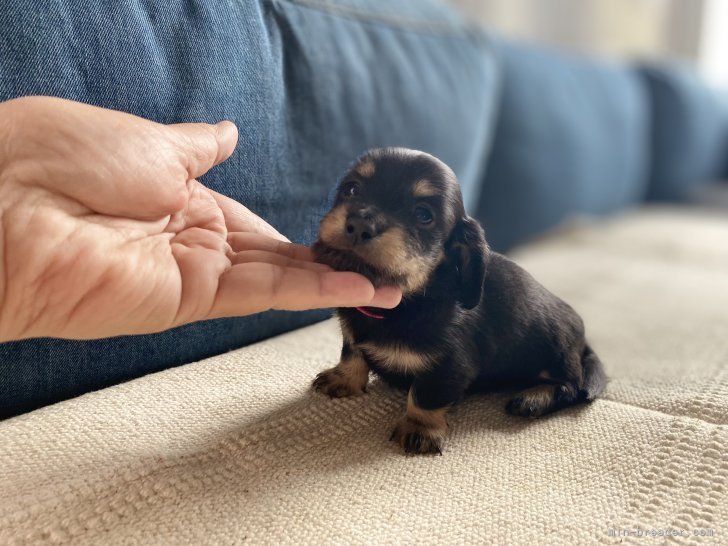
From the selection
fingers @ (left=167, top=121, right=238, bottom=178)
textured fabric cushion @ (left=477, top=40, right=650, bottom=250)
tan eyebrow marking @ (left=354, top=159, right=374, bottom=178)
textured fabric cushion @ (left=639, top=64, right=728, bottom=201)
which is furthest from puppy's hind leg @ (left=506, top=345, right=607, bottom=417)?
textured fabric cushion @ (left=639, top=64, right=728, bottom=201)

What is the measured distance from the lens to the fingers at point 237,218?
4.02 feet

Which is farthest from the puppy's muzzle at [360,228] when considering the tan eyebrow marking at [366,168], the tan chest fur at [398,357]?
the tan chest fur at [398,357]

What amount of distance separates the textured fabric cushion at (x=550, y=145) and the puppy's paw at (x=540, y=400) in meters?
1.40

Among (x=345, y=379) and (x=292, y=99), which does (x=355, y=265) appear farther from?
(x=292, y=99)

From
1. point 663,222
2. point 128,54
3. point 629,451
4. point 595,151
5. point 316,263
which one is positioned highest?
point 128,54

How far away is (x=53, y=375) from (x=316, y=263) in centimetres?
53

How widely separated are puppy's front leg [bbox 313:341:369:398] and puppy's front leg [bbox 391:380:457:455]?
14cm

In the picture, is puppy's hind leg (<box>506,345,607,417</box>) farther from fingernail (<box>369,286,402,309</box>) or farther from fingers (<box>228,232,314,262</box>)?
fingers (<box>228,232,314,262</box>)

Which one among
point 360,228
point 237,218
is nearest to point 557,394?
point 360,228

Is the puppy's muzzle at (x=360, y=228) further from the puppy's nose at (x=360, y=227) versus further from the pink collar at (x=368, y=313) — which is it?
the pink collar at (x=368, y=313)

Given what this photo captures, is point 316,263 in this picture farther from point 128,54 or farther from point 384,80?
point 384,80

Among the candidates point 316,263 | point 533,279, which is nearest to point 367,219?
point 316,263

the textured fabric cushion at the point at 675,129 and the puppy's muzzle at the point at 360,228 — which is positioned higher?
the puppy's muzzle at the point at 360,228

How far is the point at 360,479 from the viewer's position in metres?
1.06
